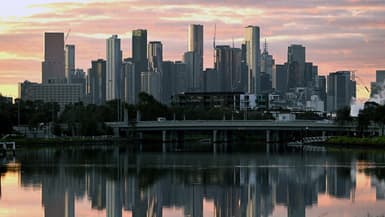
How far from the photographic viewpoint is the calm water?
3684cm

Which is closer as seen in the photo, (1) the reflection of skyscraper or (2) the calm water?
(1) the reflection of skyscraper

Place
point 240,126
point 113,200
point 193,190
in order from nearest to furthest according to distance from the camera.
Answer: point 113,200, point 193,190, point 240,126

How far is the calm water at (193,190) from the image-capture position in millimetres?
36844

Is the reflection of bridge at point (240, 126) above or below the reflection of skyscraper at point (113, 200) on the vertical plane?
above

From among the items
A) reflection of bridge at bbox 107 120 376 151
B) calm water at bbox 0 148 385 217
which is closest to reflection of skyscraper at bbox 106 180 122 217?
calm water at bbox 0 148 385 217

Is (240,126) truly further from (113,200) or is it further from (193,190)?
(113,200)

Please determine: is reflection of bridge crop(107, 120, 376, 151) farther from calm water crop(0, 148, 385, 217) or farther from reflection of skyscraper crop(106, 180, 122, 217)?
reflection of skyscraper crop(106, 180, 122, 217)

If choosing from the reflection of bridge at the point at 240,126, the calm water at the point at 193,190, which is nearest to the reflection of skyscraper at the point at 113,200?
the calm water at the point at 193,190

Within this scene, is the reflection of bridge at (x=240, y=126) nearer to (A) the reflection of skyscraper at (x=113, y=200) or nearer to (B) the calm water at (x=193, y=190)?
(B) the calm water at (x=193, y=190)

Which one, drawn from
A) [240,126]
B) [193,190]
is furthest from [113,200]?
[240,126]

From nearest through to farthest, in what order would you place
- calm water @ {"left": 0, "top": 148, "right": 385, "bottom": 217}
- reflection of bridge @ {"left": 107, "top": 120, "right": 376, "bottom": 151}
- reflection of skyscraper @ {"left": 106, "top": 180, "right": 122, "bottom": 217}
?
reflection of skyscraper @ {"left": 106, "top": 180, "right": 122, "bottom": 217} < calm water @ {"left": 0, "top": 148, "right": 385, "bottom": 217} < reflection of bridge @ {"left": 107, "top": 120, "right": 376, "bottom": 151}

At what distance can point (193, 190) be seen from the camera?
45250 millimetres

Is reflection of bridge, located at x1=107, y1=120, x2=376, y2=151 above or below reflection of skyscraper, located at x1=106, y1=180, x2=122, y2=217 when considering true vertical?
above

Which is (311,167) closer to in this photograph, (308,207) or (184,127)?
(308,207)
